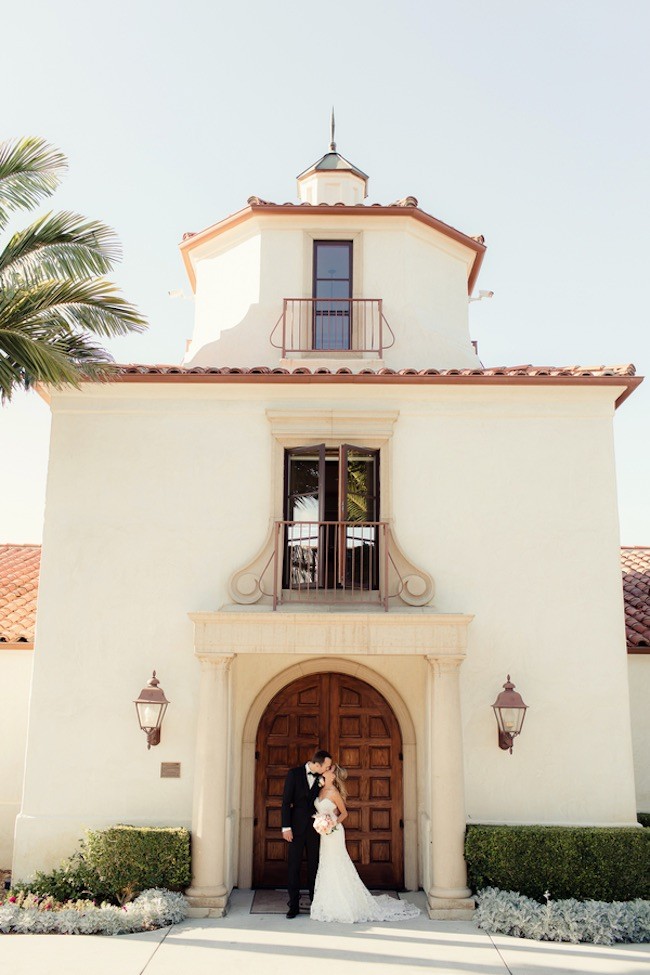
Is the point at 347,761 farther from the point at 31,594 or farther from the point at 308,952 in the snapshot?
the point at 31,594

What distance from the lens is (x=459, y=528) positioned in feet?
36.3

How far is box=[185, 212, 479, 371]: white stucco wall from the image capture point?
13.5m

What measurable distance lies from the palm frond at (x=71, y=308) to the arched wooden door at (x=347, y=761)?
5510mm

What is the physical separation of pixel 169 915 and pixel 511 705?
15.1ft

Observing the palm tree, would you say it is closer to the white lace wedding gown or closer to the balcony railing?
the balcony railing

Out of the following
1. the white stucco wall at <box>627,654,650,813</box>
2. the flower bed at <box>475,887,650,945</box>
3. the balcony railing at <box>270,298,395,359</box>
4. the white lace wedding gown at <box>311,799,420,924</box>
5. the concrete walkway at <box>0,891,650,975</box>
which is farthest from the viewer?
the balcony railing at <box>270,298,395,359</box>

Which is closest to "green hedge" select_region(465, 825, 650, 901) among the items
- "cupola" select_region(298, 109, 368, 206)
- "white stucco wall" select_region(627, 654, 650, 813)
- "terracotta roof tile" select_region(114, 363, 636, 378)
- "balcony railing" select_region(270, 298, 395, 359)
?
"white stucco wall" select_region(627, 654, 650, 813)

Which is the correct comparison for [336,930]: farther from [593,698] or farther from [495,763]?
[593,698]

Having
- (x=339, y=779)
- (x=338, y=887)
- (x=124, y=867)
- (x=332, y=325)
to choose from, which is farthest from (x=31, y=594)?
(x=338, y=887)

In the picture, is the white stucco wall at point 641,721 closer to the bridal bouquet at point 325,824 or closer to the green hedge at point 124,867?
the bridal bouquet at point 325,824

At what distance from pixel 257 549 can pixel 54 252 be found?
15.6 ft

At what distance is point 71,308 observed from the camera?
1097cm

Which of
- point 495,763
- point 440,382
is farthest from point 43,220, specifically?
point 495,763

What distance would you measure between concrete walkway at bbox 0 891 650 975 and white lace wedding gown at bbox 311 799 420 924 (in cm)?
17
